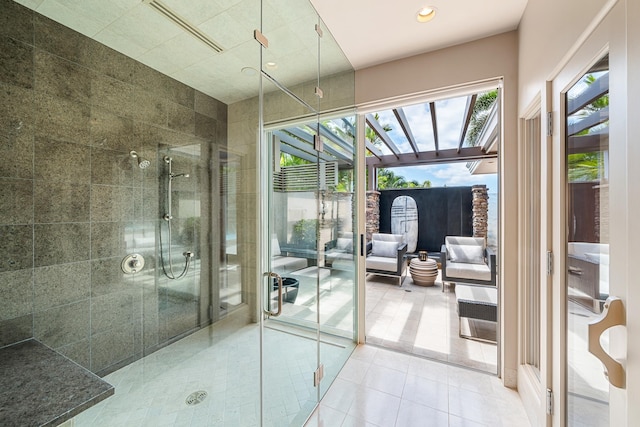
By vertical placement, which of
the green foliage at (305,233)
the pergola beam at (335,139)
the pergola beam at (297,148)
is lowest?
the green foliage at (305,233)

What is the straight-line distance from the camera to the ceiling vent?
5.34 feet

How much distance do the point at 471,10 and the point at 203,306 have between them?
3435 millimetres

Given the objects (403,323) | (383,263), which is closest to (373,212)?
(383,263)

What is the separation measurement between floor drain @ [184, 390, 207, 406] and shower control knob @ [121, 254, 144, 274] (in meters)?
1.17

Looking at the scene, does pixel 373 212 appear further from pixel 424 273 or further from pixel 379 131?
pixel 379 131

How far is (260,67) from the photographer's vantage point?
1.67m

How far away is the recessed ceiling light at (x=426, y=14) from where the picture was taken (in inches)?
65.5

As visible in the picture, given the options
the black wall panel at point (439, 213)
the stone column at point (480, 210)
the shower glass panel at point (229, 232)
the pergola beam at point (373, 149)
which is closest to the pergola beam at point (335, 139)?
the shower glass panel at point (229, 232)

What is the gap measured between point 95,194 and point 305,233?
5.63ft

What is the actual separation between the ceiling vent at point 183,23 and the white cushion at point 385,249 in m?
4.31

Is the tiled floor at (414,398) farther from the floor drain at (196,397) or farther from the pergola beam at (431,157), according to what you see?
the pergola beam at (431,157)

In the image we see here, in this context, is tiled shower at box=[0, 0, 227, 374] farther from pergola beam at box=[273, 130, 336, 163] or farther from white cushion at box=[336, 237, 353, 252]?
white cushion at box=[336, 237, 353, 252]

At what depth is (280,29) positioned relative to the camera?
5.50 ft

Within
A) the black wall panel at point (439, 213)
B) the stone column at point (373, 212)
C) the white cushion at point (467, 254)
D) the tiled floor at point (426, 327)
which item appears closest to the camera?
the tiled floor at point (426, 327)
